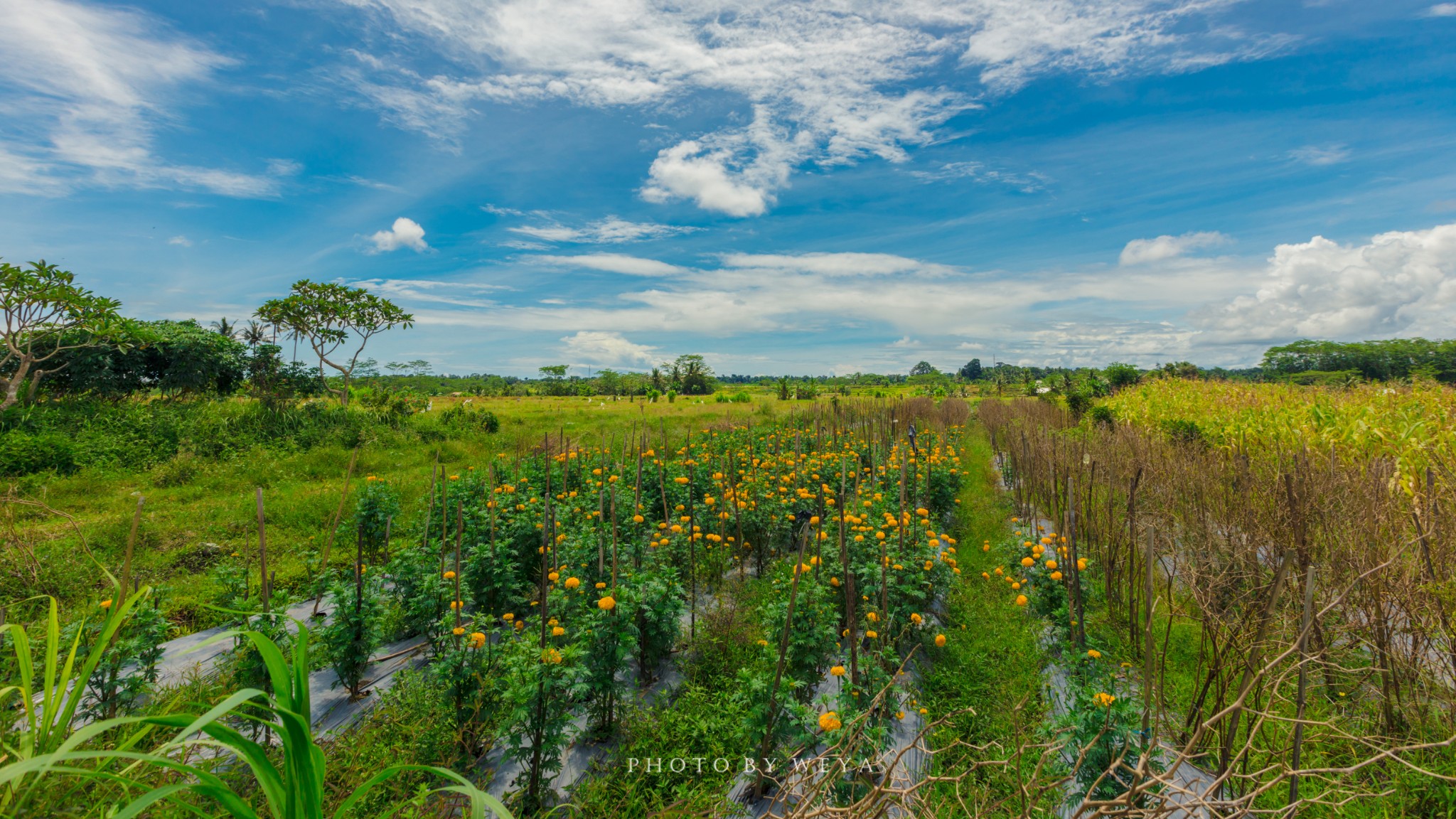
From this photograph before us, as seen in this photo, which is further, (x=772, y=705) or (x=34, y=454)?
(x=34, y=454)

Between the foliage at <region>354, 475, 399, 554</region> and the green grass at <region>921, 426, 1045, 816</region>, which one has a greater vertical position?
the foliage at <region>354, 475, 399, 554</region>

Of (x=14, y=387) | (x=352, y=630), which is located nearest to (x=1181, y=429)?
(x=352, y=630)

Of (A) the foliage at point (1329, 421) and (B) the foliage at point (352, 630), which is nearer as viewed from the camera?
(B) the foliage at point (352, 630)

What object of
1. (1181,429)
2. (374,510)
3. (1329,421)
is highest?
(1329,421)

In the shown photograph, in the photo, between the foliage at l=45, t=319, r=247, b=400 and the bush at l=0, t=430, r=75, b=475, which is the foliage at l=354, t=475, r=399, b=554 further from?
the foliage at l=45, t=319, r=247, b=400

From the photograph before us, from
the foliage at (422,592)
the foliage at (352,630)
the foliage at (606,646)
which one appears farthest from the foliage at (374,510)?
the foliage at (606,646)

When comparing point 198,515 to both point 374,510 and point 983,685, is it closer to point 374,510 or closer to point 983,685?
point 374,510

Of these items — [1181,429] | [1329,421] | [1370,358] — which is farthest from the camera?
[1370,358]

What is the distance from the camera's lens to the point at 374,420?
15148 millimetres

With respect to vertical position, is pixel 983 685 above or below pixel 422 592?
below

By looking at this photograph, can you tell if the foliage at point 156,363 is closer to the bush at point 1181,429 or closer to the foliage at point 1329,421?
the foliage at point 1329,421

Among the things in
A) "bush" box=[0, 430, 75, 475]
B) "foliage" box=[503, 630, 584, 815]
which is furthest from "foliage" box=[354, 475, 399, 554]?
"bush" box=[0, 430, 75, 475]

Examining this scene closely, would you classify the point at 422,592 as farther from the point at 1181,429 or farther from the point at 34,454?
the point at 1181,429

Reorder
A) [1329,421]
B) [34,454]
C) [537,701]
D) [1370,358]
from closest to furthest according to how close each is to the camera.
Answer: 1. [537,701]
2. [1329,421]
3. [34,454]
4. [1370,358]
